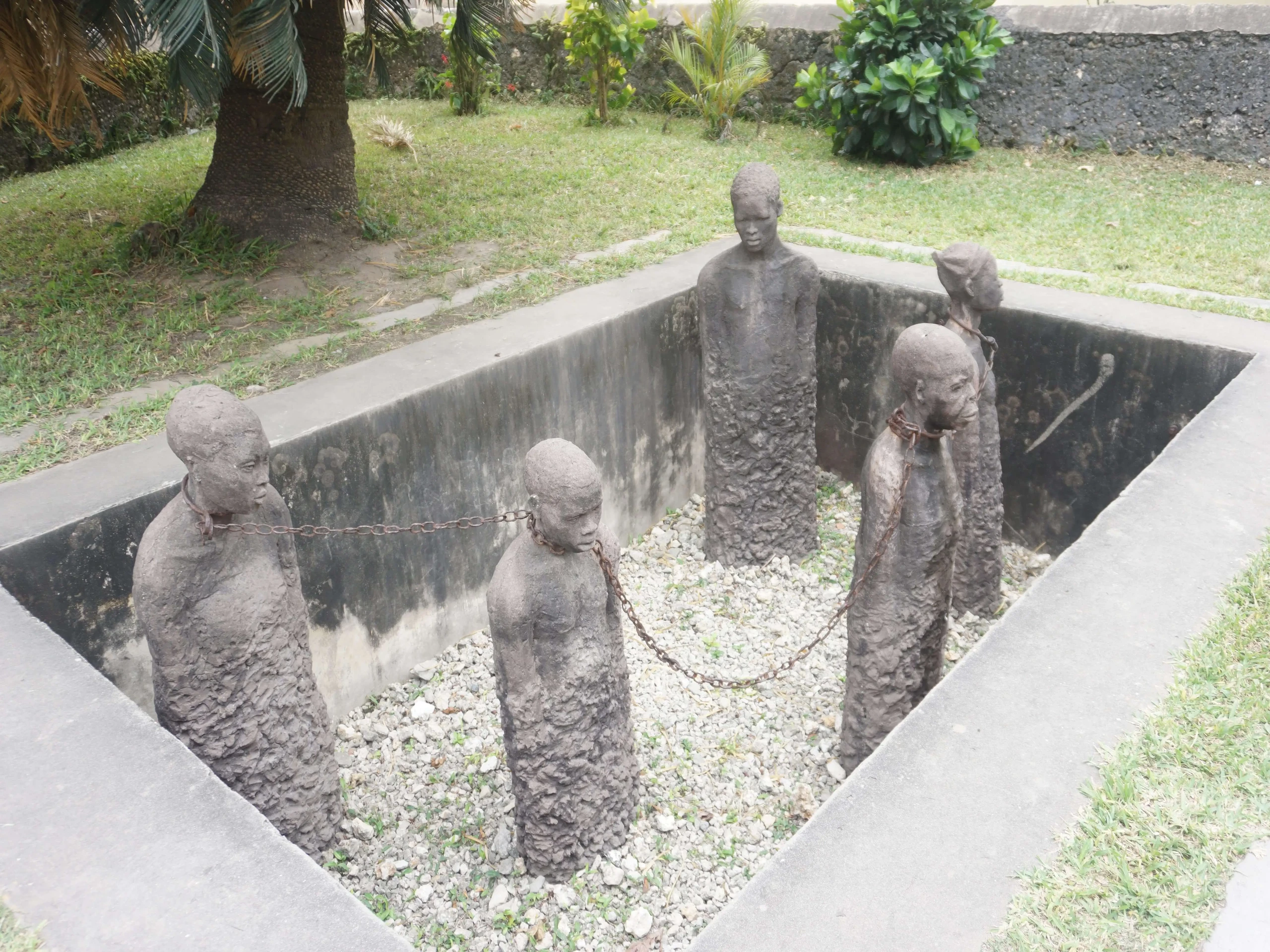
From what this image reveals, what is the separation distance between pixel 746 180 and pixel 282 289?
9.99 ft

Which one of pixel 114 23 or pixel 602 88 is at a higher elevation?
pixel 114 23

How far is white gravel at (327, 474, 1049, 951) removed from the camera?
331cm

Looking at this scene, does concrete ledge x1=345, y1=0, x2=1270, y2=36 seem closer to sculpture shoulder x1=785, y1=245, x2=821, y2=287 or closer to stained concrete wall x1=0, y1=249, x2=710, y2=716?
stained concrete wall x1=0, y1=249, x2=710, y2=716

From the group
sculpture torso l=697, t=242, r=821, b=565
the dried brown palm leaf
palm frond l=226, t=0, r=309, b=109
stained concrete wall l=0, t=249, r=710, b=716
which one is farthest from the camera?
palm frond l=226, t=0, r=309, b=109

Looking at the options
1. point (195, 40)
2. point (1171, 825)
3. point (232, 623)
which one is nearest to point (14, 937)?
point (232, 623)

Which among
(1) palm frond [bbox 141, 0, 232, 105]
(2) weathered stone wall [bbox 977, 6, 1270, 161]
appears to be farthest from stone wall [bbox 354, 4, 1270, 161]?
(1) palm frond [bbox 141, 0, 232, 105]

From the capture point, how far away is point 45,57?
4875 millimetres

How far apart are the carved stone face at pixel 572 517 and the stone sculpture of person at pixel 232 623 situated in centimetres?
82

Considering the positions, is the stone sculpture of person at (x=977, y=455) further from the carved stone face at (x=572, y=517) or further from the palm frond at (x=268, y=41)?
the palm frond at (x=268, y=41)

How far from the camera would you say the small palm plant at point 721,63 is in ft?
32.4

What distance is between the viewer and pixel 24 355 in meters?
5.02

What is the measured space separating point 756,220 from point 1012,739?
2.90 meters

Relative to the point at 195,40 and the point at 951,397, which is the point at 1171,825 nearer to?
the point at 951,397

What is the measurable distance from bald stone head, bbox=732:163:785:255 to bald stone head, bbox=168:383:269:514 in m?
2.65
